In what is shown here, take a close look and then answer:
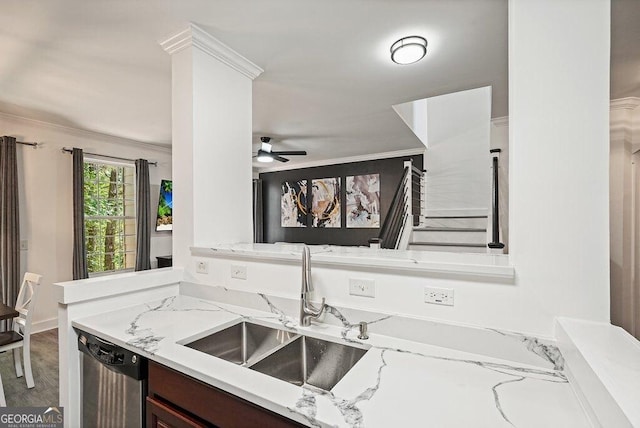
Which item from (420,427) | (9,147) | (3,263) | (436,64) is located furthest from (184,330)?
(9,147)

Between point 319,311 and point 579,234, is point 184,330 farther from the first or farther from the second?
point 579,234

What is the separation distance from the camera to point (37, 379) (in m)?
2.65

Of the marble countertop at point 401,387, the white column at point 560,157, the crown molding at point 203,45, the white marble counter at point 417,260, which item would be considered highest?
the crown molding at point 203,45

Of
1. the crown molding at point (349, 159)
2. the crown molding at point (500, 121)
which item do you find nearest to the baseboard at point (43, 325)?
the crown molding at point (349, 159)

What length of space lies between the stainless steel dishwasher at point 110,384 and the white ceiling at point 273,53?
69.5 inches

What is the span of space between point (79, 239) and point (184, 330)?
11.7ft

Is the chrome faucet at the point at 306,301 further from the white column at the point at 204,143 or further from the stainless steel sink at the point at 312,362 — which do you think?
the white column at the point at 204,143

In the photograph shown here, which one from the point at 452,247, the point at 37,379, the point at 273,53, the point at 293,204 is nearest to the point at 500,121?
the point at 452,247

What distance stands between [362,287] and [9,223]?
4.17 m

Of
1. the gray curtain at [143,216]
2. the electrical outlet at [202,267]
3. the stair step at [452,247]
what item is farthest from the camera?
the gray curtain at [143,216]

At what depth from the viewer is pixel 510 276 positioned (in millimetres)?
1092

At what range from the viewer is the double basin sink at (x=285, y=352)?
50.9 inches

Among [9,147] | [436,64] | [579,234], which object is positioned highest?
[436,64]

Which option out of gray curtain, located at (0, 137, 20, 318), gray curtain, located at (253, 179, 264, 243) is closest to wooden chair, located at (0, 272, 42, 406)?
gray curtain, located at (0, 137, 20, 318)
